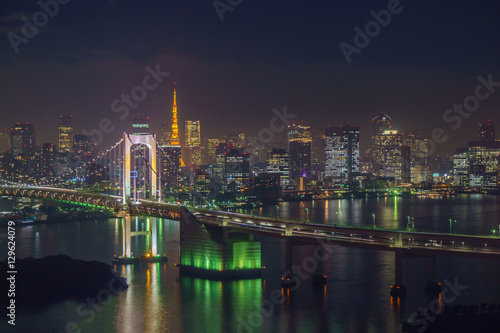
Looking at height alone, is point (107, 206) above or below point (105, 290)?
above

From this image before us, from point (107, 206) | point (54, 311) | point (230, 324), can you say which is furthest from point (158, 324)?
point (107, 206)

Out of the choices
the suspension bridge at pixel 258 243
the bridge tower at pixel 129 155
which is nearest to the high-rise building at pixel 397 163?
the bridge tower at pixel 129 155

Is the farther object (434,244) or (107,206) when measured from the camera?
(107,206)

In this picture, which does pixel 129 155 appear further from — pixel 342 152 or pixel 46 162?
pixel 342 152

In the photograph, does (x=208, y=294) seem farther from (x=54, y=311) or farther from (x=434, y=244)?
(x=434, y=244)

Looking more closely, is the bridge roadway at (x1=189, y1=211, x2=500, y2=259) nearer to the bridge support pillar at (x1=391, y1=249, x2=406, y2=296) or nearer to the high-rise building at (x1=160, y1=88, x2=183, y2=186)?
the bridge support pillar at (x1=391, y1=249, x2=406, y2=296)
